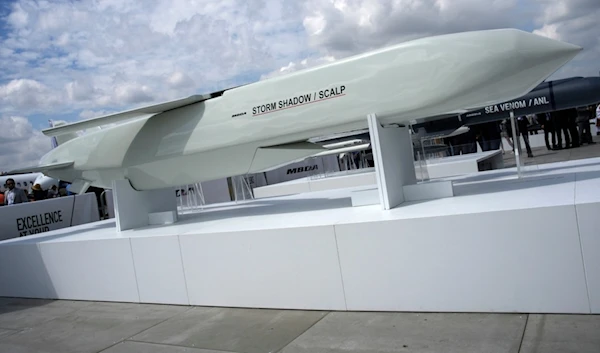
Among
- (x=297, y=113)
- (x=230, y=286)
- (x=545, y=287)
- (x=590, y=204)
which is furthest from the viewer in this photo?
(x=297, y=113)

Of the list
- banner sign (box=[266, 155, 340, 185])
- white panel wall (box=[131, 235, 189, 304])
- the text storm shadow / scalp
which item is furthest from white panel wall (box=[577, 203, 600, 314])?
banner sign (box=[266, 155, 340, 185])

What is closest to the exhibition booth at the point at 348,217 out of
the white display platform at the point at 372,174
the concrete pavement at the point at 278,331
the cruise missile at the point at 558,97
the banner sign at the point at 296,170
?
the concrete pavement at the point at 278,331

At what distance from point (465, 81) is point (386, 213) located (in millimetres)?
1239

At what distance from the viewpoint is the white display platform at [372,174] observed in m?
7.83

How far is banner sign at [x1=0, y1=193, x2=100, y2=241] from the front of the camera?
844 cm

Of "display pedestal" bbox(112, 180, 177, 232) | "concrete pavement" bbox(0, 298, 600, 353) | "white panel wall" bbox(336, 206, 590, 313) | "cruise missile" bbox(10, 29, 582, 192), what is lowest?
"concrete pavement" bbox(0, 298, 600, 353)

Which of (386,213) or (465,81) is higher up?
(465,81)

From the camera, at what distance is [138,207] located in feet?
18.0

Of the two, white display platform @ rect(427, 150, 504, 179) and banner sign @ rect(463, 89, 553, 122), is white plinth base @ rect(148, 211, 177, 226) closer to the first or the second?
white display platform @ rect(427, 150, 504, 179)

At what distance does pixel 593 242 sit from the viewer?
2506mm

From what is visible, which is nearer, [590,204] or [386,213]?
[590,204]

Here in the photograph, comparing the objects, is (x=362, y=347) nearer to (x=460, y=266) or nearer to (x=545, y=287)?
(x=460, y=266)

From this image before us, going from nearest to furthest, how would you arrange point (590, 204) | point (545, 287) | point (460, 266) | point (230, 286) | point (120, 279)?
point (590, 204) → point (545, 287) → point (460, 266) → point (230, 286) → point (120, 279)

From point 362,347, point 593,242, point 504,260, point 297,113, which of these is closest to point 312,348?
point 362,347
